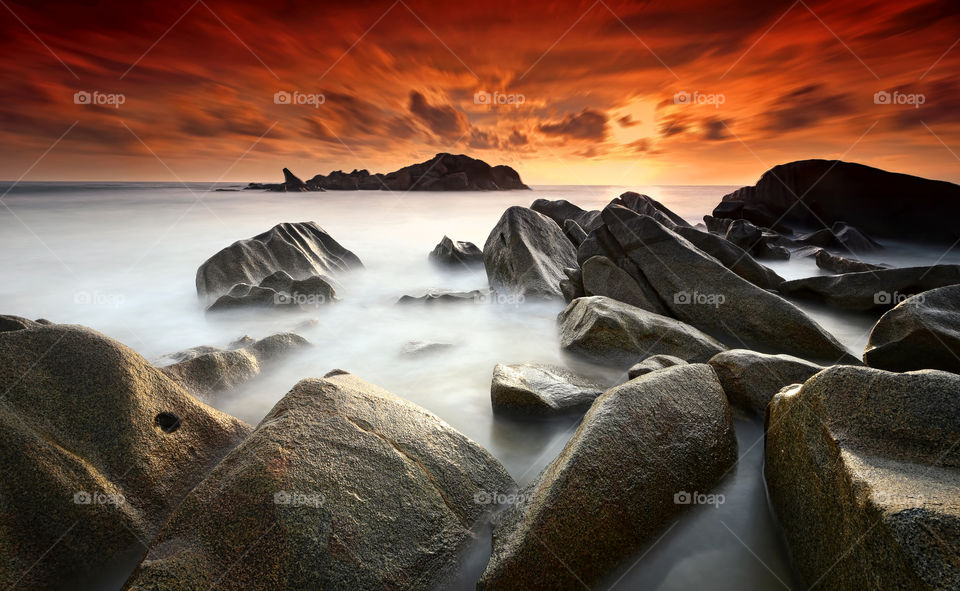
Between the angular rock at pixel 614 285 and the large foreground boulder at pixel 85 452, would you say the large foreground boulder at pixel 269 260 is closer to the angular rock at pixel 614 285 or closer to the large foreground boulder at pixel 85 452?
the angular rock at pixel 614 285

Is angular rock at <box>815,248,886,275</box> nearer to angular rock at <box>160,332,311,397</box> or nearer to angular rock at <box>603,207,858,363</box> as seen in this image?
angular rock at <box>603,207,858,363</box>

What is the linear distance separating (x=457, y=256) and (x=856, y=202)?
55.4 feet

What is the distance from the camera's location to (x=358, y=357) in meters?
6.42

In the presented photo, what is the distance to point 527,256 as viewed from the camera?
9391 mm

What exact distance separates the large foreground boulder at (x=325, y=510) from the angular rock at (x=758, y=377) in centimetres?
256

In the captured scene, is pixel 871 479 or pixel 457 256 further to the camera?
pixel 457 256

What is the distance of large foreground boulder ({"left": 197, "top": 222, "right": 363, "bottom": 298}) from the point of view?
9594 millimetres

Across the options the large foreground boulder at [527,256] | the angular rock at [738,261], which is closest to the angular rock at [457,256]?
the large foreground boulder at [527,256]

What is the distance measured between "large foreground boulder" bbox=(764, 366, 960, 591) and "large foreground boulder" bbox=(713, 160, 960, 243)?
20013 mm

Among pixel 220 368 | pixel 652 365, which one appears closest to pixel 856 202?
pixel 652 365

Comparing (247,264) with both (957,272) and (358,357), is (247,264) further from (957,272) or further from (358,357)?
(957,272)

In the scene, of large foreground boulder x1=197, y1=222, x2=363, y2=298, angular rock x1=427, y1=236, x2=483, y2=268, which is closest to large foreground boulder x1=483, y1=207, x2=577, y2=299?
angular rock x1=427, y1=236, x2=483, y2=268

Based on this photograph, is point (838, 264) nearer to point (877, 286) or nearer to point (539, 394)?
point (877, 286)

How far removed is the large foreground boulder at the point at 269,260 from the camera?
31.5ft
